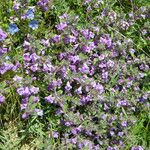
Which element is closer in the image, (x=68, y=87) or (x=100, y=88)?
(x=68, y=87)

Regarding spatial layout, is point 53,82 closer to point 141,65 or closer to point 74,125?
point 74,125

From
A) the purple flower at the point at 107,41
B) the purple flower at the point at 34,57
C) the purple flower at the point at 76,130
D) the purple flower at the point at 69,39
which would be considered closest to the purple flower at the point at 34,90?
the purple flower at the point at 34,57

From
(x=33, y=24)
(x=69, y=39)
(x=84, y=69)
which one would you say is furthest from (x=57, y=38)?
(x=84, y=69)

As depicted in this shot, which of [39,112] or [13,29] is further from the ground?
[13,29]

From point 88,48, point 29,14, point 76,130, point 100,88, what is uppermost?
point 29,14

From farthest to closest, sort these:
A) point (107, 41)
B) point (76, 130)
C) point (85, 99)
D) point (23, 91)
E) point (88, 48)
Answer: point (107, 41), point (88, 48), point (85, 99), point (76, 130), point (23, 91)

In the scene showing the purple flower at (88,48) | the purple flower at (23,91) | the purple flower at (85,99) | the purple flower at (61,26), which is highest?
the purple flower at (61,26)

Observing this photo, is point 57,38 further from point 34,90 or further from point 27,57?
point 34,90

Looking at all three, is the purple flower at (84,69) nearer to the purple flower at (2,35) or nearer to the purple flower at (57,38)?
the purple flower at (57,38)

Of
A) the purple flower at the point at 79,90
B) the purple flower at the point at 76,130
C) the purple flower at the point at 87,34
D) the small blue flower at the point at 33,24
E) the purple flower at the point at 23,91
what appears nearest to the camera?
the purple flower at the point at 23,91
